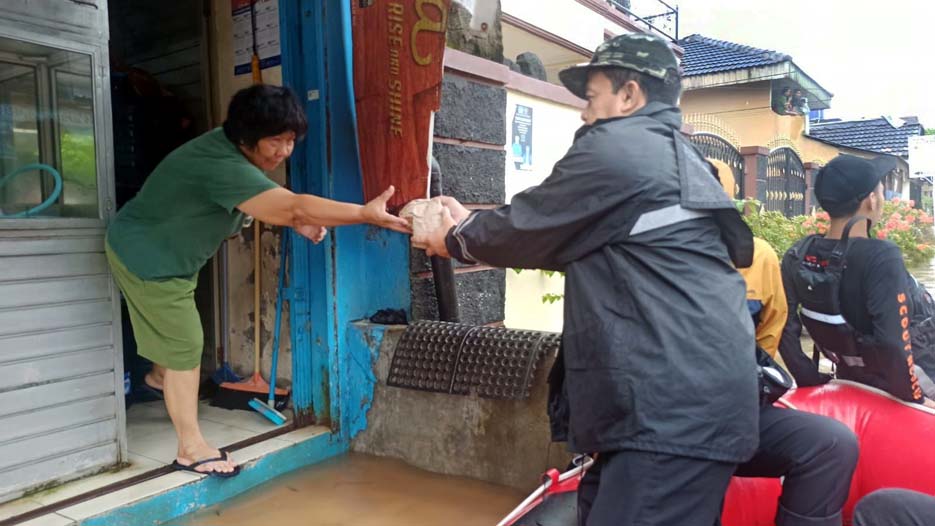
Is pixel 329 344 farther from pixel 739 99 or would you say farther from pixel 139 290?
pixel 739 99

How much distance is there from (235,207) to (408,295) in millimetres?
1313

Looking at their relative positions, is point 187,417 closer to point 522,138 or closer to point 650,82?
point 650,82

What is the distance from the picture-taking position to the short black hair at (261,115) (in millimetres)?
2785

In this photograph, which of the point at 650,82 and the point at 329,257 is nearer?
the point at 650,82

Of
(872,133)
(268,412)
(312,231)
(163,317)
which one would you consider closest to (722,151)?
(268,412)

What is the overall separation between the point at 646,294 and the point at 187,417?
229 cm

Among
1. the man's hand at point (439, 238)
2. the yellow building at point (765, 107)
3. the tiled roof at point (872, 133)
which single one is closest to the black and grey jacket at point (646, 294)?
the man's hand at point (439, 238)

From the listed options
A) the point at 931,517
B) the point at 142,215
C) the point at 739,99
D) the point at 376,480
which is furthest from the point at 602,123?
the point at 739,99

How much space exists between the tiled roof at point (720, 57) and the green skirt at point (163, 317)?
12899 millimetres

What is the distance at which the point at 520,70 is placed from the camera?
6.50 meters

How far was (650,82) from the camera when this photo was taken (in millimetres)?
1814

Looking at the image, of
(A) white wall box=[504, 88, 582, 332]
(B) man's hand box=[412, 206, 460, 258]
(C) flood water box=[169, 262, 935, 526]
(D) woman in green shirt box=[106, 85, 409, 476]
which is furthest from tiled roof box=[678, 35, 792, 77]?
(B) man's hand box=[412, 206, 460, 258]

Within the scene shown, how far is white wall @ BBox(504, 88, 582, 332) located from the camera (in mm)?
5746

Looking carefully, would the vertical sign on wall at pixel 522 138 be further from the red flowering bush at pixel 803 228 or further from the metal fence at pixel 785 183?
the metal fence at pixel 785 183
